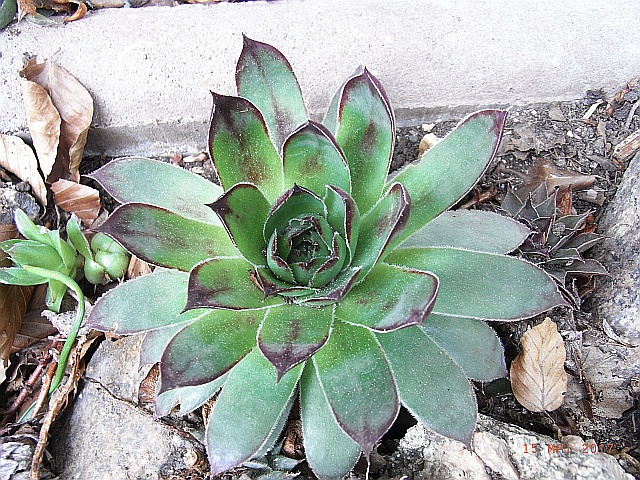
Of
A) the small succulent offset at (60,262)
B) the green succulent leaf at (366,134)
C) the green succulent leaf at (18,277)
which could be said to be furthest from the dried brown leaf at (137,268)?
the green succulent leaf at (366,134)

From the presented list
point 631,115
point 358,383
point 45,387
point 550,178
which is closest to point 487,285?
A: point 358,383

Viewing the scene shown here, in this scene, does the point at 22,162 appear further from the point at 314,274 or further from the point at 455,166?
the point at 455,166

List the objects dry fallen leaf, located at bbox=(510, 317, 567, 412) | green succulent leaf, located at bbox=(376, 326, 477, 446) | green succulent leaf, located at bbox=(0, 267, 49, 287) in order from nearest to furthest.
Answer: green succulent leaf, located at bbox=(376, 326, 477, 446) → dry fallen leaf, located at bbox=(510, 317, 567, 412) → green succulent leaf, located at bbox=(0, 267, 49, 287)

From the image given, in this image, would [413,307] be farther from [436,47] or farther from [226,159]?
[436,47]

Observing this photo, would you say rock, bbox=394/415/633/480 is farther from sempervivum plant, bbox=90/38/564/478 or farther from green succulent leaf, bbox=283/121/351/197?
green succulent leaf, bbox=283/121/351/197

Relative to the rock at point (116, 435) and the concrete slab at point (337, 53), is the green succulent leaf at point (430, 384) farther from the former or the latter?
the concrete slab at point (337, 53)

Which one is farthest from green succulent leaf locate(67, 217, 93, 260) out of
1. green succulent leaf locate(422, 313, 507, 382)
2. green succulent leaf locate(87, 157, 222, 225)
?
Result: green succulent leaf locate(422, 313, 507, 382)
